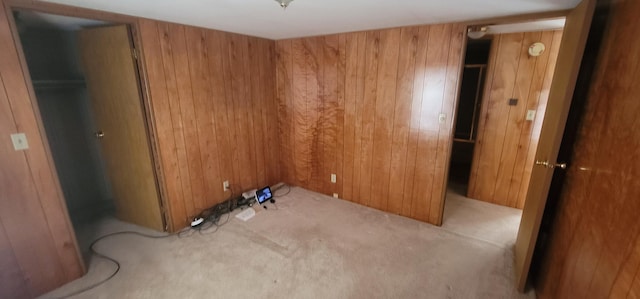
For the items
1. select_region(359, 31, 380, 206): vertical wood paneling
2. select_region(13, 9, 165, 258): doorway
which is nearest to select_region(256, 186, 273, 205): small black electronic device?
select_region(13, 9, 165, 258): doorway

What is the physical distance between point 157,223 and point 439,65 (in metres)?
3.10

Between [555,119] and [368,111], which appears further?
[368,111]

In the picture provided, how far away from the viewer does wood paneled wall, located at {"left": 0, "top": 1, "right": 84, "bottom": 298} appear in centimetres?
158

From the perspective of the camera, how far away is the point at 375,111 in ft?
9.32

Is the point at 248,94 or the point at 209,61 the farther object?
the point at 248,94

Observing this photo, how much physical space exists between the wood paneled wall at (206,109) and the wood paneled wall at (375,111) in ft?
1.27

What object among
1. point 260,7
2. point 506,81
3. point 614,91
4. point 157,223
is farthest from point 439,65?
point 157,223

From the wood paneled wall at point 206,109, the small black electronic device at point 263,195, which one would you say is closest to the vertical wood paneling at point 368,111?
the small black electronic device at point 263,195

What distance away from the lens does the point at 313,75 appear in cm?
314

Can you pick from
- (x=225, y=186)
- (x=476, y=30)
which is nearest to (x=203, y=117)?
(x=225, y=186)

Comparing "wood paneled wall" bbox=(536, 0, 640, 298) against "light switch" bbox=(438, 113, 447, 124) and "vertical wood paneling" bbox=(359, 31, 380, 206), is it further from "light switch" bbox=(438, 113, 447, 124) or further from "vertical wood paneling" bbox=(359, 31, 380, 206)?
"vertical wood paneling" bbox=(359, 31, 380, 206)

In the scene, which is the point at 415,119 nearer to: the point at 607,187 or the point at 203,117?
the point at 607,187

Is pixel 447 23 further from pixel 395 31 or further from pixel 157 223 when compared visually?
pixel 157 223

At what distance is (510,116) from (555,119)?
Result: 1.49 metres
